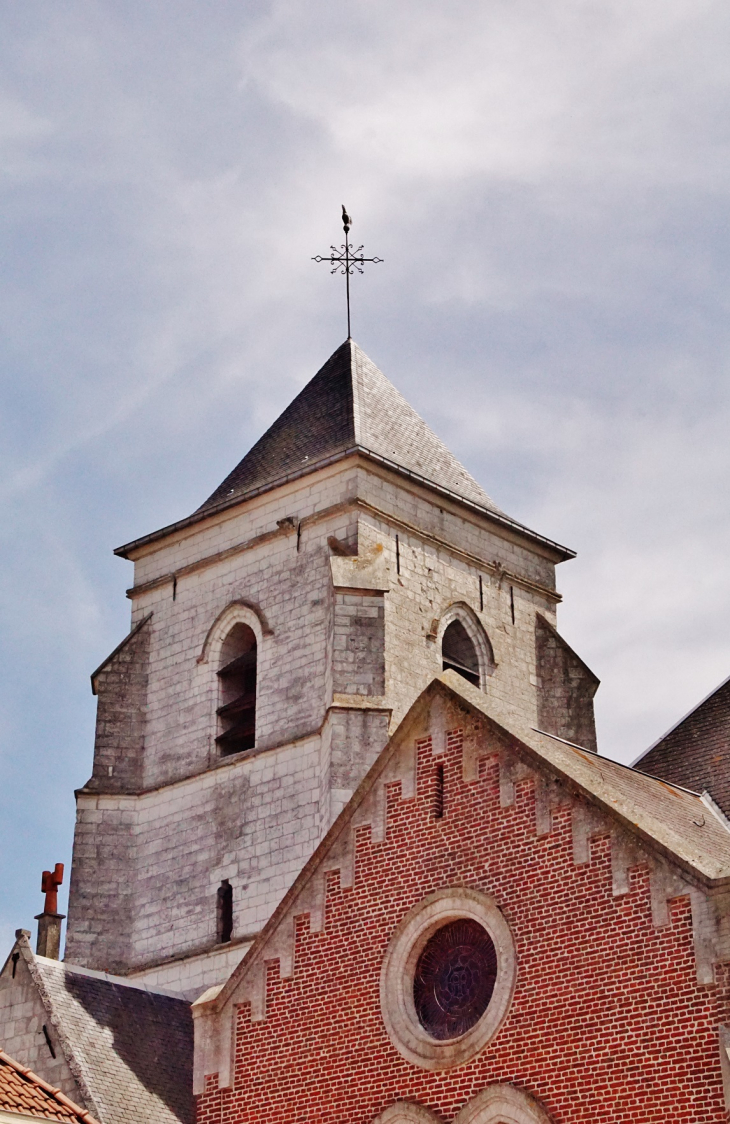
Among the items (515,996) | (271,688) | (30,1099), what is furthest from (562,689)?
(30,1099)

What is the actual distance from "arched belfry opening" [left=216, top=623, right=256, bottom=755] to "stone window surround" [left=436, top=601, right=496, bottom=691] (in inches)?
122

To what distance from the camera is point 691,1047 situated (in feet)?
47.9

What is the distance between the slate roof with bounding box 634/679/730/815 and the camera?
21.3 m

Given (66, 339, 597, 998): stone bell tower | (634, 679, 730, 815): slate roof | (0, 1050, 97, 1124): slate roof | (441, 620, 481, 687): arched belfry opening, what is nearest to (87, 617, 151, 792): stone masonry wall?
(66, 339, 597, 998): stone bell tower

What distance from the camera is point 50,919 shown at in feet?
85.8

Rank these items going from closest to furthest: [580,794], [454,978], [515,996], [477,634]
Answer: [515,996] < [580,794] < [454,978] < [477,634]

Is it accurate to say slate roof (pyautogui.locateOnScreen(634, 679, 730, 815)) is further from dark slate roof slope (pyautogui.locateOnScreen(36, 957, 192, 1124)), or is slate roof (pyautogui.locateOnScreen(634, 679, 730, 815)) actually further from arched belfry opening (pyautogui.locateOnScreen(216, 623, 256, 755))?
arched belfry opening (pyautogui.locateOnScreen(216, 623, 256, 755))

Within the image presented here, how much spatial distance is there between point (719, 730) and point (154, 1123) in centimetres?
775

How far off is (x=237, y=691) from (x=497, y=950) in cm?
1364

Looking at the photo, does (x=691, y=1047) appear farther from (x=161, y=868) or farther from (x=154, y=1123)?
(x=161, y=868)

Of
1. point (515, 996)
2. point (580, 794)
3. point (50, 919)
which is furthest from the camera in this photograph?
point (50, 919)

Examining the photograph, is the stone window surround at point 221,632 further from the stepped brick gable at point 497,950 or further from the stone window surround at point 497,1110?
the stone window surround at point 497,1110

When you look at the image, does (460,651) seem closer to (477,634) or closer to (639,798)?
(477,634)

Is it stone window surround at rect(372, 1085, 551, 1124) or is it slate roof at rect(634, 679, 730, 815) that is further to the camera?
slate roof at rect(634, 679, 730, 815)
